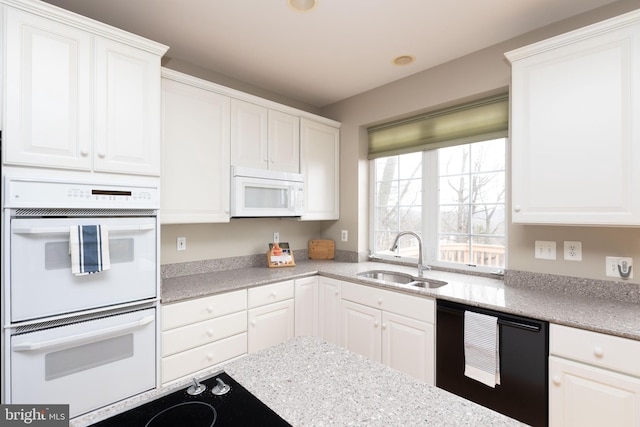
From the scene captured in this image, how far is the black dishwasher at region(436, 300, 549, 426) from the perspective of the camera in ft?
5.19

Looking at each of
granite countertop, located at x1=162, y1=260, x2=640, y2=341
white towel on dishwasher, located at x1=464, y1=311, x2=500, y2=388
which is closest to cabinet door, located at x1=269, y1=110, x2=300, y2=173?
granite countertop, located at x1=162, y1=260, x2=640, y2=341

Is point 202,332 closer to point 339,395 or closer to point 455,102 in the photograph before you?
point 339,395

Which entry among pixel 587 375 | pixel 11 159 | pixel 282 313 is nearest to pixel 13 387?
pixel 11 159

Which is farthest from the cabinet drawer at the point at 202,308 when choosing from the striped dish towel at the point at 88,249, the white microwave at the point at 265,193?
the white microwave at the point at 265,193

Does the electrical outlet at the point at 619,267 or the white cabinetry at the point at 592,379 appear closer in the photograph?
the white cabinetry at the point at 592,379

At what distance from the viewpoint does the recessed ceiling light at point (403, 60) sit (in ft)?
7.98

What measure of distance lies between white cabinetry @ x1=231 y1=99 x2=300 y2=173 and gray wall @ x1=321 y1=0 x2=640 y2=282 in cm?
64

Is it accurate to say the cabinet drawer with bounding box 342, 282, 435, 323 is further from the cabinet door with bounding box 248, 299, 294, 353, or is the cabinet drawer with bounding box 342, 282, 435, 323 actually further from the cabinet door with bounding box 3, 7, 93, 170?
the cabinet door with bounding box 3, 7, 93, 170

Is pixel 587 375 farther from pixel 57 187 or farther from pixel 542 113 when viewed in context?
pixel 57 187

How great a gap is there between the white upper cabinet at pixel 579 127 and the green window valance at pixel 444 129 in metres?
0.45

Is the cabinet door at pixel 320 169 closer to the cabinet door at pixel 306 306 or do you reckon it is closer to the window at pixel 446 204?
the window at pixel 446 204

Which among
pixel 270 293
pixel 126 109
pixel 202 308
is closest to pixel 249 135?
pixel 126 109

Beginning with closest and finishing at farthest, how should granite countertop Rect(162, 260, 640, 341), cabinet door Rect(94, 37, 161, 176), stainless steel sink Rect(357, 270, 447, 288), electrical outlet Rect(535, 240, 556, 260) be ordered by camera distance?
granite countertop Rect(162, 260, 640, 341) < cabinet door Rect(94, 37, 161, 176) < electrical outlet Rect(535, 240, 556, 260) < stainless steel sink Rect(357, 270, 447, 288)

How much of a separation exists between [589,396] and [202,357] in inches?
81.0
